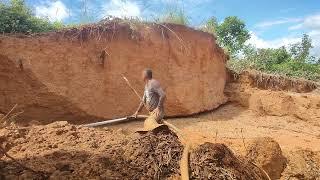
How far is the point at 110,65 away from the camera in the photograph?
11266mm

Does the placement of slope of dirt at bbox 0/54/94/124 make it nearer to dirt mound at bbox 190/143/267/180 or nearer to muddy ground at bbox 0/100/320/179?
muddy ground at bbox 0/100/320/179

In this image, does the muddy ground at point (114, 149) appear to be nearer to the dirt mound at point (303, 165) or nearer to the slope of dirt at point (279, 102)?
the dirt mound at point (303, 165)

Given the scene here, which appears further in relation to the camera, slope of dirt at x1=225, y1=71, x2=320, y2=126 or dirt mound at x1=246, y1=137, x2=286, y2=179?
slope of dirt at x1=225, y1=71, x2=320, y2=126

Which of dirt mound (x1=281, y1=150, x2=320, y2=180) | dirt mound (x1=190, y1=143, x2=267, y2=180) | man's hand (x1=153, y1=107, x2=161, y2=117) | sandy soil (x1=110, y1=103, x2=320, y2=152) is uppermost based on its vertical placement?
man's hand (x1=153, y1=107, x2=161, y2=117)

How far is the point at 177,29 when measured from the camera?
478 inches

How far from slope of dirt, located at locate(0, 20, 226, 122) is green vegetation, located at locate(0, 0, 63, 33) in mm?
408

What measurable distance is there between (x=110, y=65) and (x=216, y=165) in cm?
630

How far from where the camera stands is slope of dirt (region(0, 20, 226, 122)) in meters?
10.5

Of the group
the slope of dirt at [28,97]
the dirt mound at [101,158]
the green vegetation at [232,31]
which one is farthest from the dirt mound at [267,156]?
the green vegetation at [232,31]

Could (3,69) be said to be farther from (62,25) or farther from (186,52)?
(186,52)

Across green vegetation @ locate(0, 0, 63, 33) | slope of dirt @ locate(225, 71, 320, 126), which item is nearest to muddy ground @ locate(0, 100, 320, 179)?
slope of dirt @ locate(225, 71, 320, 126)

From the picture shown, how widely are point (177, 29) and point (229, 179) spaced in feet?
24.1

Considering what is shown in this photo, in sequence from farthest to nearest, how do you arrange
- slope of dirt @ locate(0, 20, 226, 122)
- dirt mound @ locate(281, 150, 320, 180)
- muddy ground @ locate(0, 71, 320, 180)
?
slope of dirt @ locate(0, 20, 226, 122) < dirt mound @ locate(281, 150, 320, 180) < muddy ground @ locate(0, 71, 320, 180)

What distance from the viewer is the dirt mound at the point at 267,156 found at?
23.5 feet
